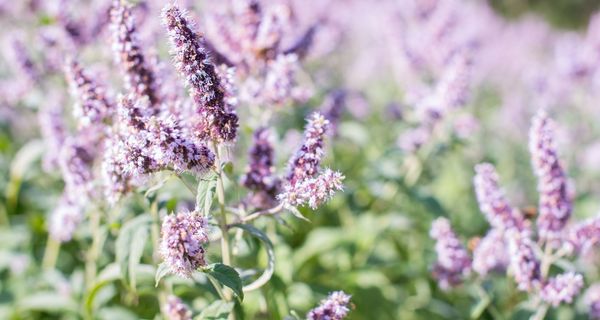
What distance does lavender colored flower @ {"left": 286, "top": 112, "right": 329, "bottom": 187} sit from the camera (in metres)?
2.69

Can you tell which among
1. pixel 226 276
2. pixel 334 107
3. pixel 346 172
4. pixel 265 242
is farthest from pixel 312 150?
pixel 346 172

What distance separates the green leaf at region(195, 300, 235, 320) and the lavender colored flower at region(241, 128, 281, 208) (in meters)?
0.59

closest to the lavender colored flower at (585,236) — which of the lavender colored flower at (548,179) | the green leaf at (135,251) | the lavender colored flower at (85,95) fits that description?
the lavender colored flower at (548,179)

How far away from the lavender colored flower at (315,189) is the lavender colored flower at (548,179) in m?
1.33

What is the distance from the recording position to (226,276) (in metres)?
2.60

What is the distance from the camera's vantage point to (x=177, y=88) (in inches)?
150

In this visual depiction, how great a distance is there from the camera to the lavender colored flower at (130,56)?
3.17 meters

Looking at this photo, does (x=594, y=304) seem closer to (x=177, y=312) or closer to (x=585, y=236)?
(x=585, y=236)

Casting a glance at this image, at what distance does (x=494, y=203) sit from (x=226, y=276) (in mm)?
1684

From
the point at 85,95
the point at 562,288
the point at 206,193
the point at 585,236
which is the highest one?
the point at 85,95

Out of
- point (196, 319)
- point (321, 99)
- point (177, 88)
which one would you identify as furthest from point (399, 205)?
point (196, 319)

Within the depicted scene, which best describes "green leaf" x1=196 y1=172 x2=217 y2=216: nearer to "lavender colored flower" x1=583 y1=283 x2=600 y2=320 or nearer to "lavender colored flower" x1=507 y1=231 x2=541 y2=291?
"lavender colored flower" x1=507 y1=231 x2=541 y2=291

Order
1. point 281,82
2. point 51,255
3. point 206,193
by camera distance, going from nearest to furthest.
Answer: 1. point 206,193
2. point 281,82
3. point 51,255

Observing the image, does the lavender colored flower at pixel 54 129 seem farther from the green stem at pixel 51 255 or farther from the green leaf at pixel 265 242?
the green leaf at pixel 265 242
